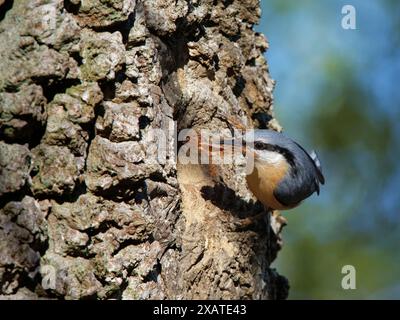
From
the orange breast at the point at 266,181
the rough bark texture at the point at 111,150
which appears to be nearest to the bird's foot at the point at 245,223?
the rough bark texture at the point at 111,150

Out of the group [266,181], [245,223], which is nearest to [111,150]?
[245,223]

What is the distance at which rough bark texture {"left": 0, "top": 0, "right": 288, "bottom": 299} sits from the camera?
7.16ft

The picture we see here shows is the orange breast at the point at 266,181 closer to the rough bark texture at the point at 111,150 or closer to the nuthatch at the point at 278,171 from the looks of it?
the nuthatch at the point at 278,171

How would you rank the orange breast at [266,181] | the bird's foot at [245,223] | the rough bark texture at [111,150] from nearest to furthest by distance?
1. the rough bark texture at [111,150]
2. the bird's foot at [245,223]
3. the orange breast at [266,181]

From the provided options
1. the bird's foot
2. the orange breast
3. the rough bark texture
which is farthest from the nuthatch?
the rough bark texture

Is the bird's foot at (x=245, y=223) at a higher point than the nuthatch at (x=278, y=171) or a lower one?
lower

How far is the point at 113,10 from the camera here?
8.07 ft

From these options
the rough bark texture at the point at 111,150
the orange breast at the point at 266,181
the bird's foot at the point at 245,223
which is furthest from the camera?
the orange breast at the point at 266,181

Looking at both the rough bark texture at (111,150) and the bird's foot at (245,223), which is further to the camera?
the bird's foot at (245,223)

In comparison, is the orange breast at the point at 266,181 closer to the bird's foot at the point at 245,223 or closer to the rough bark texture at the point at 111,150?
the bird's foot at the point at 245,223

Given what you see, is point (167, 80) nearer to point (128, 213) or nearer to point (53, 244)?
point (128, 213)

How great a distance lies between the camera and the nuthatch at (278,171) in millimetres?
3611

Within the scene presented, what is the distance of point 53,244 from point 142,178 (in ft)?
1.21
